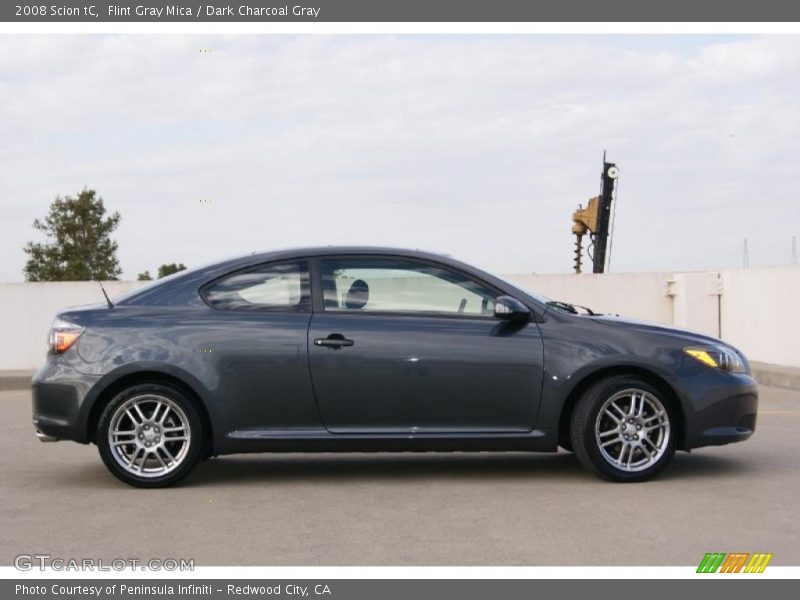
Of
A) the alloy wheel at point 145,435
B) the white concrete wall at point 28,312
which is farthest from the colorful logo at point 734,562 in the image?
the white concrete wall at point 28,312

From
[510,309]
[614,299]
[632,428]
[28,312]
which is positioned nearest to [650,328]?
[632,428]

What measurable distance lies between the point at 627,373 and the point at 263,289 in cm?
238

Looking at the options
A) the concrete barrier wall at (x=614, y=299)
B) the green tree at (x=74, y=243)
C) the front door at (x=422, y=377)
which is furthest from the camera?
the green tree at (x=74, y=243)

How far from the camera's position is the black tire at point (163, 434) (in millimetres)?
8039

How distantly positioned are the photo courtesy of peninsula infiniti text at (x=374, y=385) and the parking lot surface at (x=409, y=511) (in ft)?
0.93

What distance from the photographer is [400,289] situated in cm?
823

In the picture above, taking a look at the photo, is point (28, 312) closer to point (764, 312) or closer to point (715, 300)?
point (715, 300)

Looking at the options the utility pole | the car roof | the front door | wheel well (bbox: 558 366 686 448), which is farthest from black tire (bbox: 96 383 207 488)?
the utility pole

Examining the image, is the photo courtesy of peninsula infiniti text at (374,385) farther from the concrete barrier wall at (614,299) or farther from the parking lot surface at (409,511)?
the concrete barrier wall at (614,299)

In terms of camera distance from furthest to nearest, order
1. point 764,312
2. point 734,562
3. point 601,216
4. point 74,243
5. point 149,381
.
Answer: point 74,243, point 601,216, point 764,312, point 149,381, point 734,562

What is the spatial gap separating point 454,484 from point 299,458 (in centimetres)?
175
